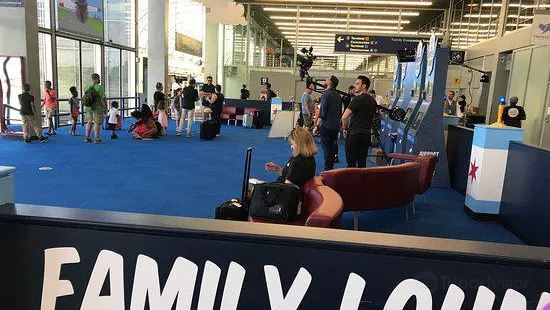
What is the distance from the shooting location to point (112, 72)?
48.8ft

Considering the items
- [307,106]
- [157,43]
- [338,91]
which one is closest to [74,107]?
[157,43]

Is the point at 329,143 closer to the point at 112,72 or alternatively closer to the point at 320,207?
the point at 320,207

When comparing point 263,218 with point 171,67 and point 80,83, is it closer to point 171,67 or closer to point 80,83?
point 80,83

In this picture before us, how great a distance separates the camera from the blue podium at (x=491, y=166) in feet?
15.2

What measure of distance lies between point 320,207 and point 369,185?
5.75ft

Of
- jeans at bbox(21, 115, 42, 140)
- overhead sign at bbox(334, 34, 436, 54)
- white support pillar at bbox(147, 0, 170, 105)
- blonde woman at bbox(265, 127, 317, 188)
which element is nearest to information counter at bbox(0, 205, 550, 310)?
blonde woman at bbox(265, 127, 317, 188)

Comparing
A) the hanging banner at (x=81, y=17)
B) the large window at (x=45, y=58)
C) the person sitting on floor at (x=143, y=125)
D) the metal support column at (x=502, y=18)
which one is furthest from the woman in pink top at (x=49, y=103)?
the metal support column at (x=502, y=18)

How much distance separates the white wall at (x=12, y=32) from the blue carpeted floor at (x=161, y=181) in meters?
1.90

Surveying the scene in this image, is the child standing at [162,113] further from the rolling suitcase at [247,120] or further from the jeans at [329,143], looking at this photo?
the jeans at [329,143]

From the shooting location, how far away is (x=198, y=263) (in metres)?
1.32

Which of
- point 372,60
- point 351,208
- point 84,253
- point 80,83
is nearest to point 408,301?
point 84,253

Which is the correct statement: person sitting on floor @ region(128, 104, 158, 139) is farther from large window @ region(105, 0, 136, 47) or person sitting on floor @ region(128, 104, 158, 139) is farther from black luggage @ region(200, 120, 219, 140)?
large window @ region(105, 0, 136, 47)

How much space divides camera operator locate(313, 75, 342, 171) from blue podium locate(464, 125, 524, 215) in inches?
92.0

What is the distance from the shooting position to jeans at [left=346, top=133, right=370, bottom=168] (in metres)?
5.80
